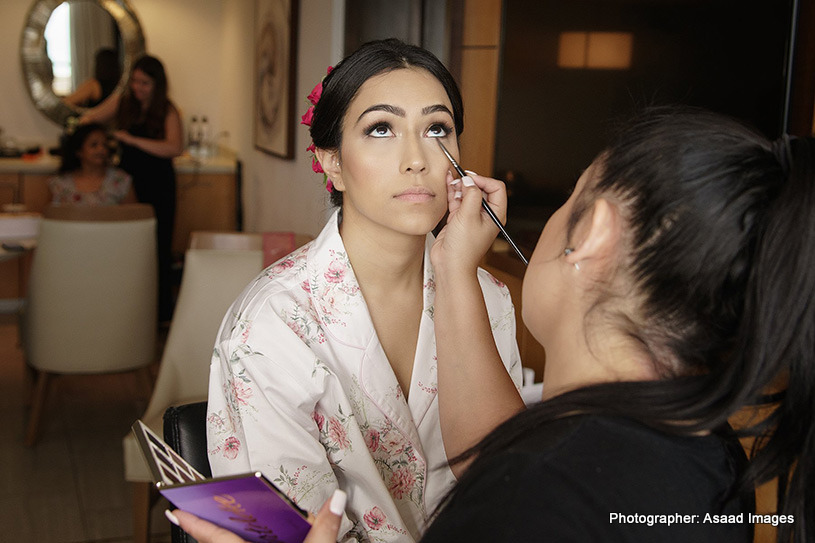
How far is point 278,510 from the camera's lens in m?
0.78

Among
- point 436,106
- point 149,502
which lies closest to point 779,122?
point 436,106

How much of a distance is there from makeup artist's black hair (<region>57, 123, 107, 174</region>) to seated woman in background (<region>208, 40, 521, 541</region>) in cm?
297

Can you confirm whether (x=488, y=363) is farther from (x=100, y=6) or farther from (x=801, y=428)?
(x=100, y=6)

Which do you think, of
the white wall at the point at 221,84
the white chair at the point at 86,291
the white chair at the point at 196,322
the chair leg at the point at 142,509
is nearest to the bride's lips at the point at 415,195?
the white chair at the point at 196,322

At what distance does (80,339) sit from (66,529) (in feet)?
2.49

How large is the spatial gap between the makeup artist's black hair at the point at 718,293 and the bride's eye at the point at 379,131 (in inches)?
23.9

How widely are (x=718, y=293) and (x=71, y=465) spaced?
2.67 metres

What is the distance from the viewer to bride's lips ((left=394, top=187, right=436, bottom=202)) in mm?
1310

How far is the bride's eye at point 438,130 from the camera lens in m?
1.35

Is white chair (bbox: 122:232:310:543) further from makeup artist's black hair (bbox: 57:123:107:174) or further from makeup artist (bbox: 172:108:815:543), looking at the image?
makeup artist's black hair (bbox: 57:123:107:174)

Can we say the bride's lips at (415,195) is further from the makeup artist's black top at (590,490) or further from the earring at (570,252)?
the makeup artist's black top at (590,490)

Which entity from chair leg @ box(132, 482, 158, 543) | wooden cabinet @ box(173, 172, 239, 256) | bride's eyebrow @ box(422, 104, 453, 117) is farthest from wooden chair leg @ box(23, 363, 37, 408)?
bride's eyebrow @ box(422, 104, 453, 117)

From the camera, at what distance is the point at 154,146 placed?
4.41 meters

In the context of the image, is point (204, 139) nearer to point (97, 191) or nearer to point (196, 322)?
point (97, 191)
